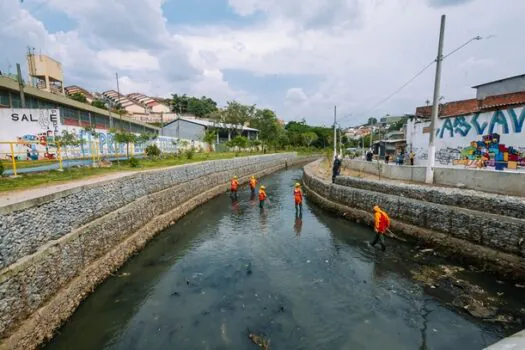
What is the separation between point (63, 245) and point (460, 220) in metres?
14.3

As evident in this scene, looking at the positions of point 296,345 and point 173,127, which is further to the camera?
point 173,127

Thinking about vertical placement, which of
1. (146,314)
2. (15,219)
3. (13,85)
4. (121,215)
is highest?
(13,85)

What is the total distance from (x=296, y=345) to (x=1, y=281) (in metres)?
6.82

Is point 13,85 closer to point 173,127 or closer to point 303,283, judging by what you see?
point 303,283

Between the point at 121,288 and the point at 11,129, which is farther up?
the point at 11,129

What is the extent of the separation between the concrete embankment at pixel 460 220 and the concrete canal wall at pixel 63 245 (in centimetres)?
1248

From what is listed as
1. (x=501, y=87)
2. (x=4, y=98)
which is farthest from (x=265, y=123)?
(x=4, y=98)

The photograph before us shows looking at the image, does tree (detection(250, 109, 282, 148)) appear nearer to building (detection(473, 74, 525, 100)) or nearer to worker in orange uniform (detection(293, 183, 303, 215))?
building (detection(473, 74, 525, 100))

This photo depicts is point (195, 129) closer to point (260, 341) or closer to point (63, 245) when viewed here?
point (63, 245)

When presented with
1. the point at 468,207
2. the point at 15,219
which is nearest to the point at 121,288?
the point at 15,219

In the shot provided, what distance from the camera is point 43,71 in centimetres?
4869

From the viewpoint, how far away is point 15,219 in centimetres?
736

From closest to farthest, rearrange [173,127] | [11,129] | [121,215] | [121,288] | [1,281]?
[1,281] → [121,288] → [121,215] → [11,129] → [173,127]

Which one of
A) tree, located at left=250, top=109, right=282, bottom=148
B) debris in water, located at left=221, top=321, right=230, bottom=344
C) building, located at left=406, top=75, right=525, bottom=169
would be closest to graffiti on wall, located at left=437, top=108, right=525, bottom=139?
building, located at left=406, top=75, right=525, bottom=169
